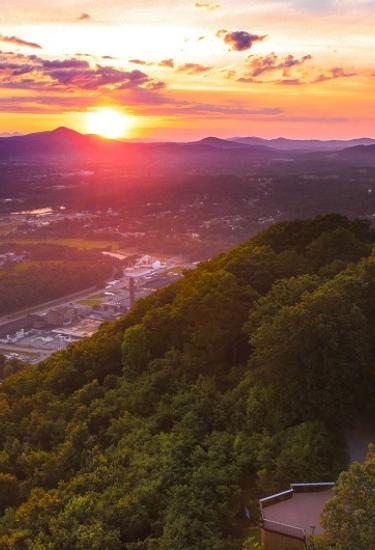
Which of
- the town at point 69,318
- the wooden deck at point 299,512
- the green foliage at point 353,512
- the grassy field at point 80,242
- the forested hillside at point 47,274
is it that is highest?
the green foliage at point 353,512

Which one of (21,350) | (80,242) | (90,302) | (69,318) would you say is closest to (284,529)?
(21,350)

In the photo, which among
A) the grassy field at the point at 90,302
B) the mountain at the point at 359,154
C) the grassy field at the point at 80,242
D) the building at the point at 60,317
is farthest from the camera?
the mountain at the point at 359,154

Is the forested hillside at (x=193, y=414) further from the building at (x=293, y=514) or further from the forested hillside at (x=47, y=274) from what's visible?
the forested hillside at (x=47, y=274)

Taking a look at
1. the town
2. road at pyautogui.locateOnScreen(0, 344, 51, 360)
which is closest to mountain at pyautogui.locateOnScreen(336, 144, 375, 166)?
the town

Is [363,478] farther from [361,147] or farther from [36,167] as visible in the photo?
[361,147]

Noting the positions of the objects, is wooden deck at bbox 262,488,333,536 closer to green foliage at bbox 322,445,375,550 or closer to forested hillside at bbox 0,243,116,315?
green foliage at bbox 322,445,375,550

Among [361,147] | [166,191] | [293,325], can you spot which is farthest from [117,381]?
[361,147]

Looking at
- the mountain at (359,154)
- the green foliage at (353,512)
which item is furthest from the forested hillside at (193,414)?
the mountain at (359,154)
